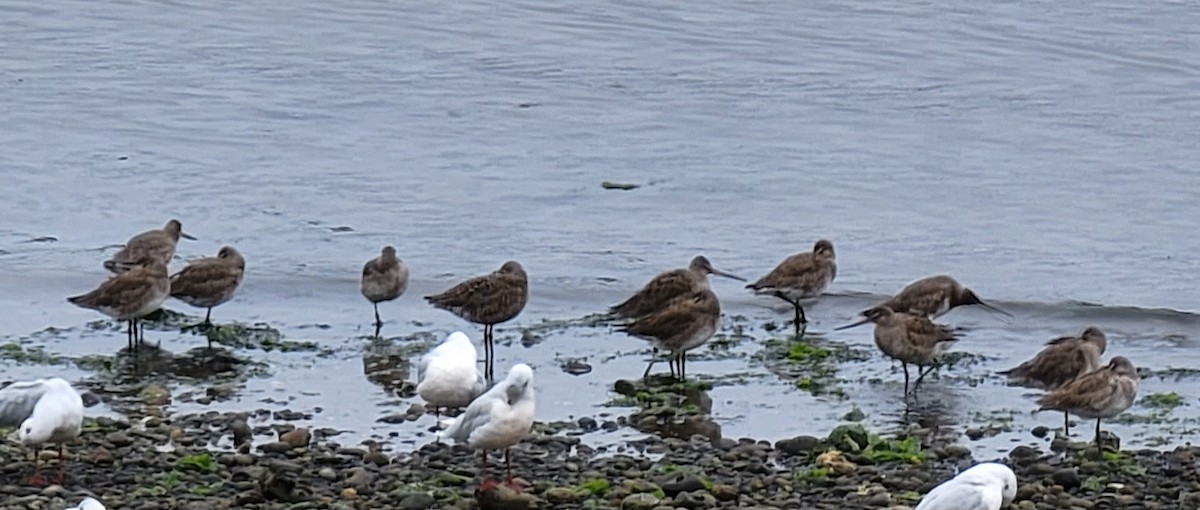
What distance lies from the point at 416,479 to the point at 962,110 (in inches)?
587

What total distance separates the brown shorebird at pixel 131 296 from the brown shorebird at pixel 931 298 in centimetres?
462

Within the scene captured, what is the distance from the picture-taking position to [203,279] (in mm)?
14742

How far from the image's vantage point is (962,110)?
80.3 feet

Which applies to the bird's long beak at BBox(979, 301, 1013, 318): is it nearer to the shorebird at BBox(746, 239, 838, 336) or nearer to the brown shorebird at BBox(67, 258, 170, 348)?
the shorebird at BBox(746, 239, 838, 336)

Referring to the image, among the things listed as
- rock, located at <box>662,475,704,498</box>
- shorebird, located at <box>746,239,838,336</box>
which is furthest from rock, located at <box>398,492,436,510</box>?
shorebird, located at <box>746,239,838,336</box>

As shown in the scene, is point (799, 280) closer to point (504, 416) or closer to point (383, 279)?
point (383, 279)

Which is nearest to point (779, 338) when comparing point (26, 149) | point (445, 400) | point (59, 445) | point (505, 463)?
point (445, 400)

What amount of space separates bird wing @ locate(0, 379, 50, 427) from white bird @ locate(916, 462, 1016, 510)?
416 centimetres

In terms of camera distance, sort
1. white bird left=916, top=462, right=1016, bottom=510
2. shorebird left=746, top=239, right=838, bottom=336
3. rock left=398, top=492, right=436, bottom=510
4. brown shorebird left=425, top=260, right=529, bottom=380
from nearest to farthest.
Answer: white bird left=916, top=462, right=1016, bottom=510 → rock left=398, top=492, right=436, bottom=510 → brown shorebird left=425, top=260, right=529, bottom=380 → shorebird left=746, top=239, right=838, bottom=336

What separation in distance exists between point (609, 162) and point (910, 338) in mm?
8789

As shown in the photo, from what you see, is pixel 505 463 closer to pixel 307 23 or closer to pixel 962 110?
pixel 962 110

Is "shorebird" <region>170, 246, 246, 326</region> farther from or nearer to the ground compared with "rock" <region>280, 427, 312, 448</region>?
farther from the ground

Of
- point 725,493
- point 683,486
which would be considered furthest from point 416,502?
point 725,493

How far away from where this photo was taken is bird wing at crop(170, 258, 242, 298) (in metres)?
14.7
